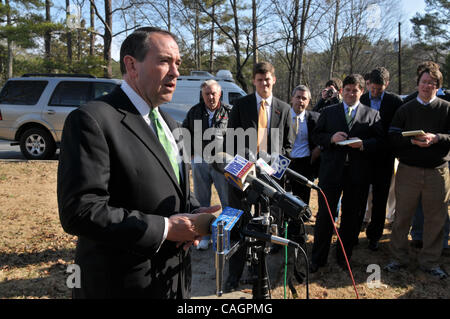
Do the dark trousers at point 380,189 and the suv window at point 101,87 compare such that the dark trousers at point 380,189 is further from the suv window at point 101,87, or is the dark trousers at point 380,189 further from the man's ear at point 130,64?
the suv window at point 101,87

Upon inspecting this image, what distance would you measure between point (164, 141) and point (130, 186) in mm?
337

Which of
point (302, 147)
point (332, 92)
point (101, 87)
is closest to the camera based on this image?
point (302, 147)

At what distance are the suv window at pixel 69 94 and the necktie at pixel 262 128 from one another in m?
7.54

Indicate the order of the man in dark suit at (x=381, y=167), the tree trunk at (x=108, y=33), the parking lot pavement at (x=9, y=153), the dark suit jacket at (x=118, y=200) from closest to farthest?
the dark suit jacket at (x=118, y=200) → the man in dark suit at (x=381, y=167) → the parking lot pavement at (x=9, y=153) → the tree trunk at (x=108, y=33)

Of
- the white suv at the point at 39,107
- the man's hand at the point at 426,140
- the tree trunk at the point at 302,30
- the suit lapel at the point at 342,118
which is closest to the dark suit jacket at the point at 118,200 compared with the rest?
the suit lapel at the point at 342,118

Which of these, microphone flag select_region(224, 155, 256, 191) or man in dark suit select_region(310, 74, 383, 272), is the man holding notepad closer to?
man in dark suit select_region(310, 74, 383, 272)

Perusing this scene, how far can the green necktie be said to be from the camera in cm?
165

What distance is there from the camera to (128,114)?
1.49m

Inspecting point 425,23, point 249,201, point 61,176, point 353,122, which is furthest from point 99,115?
point 425,23

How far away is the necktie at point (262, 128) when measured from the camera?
12.2ft

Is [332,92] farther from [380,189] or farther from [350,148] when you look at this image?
[350,148]

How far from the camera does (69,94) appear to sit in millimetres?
9820

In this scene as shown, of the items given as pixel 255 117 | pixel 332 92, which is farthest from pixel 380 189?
pixel 255 117
